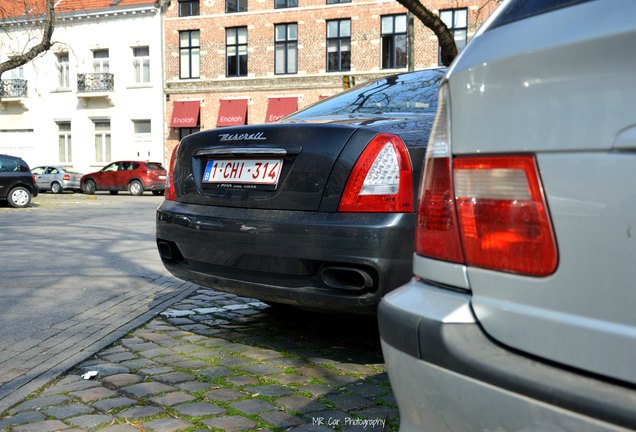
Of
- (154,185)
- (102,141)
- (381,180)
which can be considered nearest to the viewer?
(381,180)

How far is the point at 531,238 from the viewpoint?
4.28ft

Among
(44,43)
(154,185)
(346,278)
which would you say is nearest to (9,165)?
(44,43)

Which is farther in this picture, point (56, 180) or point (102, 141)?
point (102, 141)

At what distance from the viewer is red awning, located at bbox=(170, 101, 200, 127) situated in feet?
110

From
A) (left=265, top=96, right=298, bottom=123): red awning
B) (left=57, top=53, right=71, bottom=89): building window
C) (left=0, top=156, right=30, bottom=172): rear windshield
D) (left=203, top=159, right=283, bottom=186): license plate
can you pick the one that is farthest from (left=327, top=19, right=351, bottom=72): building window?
(left=203, top=159, right=283, bottom=186): license plate

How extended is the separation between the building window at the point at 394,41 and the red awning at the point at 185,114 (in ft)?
33.6

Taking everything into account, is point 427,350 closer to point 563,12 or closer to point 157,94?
point 563,12

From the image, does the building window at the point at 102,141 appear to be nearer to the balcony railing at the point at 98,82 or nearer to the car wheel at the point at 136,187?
the balcony railing at the point at 98,82

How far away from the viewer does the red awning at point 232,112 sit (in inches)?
1290

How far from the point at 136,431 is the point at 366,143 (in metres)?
1.61

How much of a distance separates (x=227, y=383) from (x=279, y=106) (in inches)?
1169

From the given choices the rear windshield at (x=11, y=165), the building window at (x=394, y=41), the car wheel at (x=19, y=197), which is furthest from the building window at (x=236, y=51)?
the car wheel at (x=19, y=197)

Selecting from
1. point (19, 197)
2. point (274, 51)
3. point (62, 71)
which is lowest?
point (19, 197)

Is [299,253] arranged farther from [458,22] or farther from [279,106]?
[279,106]
